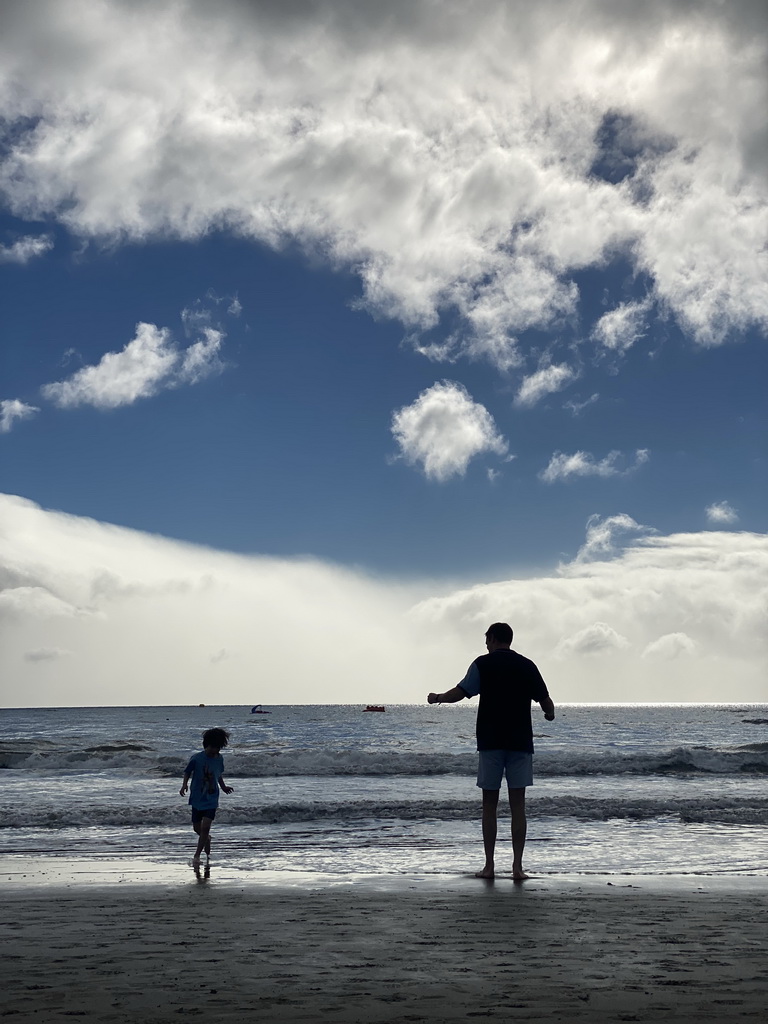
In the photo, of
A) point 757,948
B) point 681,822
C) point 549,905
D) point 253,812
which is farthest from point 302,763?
point 757,948

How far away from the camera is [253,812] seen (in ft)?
47.3

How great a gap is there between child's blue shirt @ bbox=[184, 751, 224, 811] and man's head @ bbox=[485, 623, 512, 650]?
12.3ft

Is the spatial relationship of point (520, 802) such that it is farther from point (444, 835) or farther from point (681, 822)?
point (681, 822)

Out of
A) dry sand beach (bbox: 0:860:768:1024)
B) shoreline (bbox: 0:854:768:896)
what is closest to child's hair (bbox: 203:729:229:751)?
shoreline (bbox: 0:854:768:896)

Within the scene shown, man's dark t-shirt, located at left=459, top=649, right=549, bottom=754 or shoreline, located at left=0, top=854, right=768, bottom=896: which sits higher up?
man's dark t-shirt, located at left=459, top=649, right=549, bottom=754

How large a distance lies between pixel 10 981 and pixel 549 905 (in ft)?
12.6

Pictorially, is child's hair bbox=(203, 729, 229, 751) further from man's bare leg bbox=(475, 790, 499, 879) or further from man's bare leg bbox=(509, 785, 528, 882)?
man's bare leg bbox=(509, 785, 528, 882)

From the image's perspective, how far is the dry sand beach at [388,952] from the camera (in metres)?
3.66

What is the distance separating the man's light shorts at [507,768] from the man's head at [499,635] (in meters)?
0.94

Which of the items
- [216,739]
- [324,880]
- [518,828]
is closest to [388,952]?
[518,828]

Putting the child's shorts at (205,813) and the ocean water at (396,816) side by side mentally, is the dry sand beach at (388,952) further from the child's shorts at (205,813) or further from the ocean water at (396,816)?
the ocean water at (396,816)

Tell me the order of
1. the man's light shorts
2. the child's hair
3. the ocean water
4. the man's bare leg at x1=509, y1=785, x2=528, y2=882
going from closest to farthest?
the man's light shorts → the man's bare leg at x1=509, y1=785, x2=528, y2=882 → the child's hair → the ocean water

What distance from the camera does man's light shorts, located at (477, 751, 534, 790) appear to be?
7348mm

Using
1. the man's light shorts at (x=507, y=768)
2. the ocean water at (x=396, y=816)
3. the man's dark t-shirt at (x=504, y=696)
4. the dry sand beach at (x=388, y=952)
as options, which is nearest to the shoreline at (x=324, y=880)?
the dry sand beach at (x=388, y=952)
